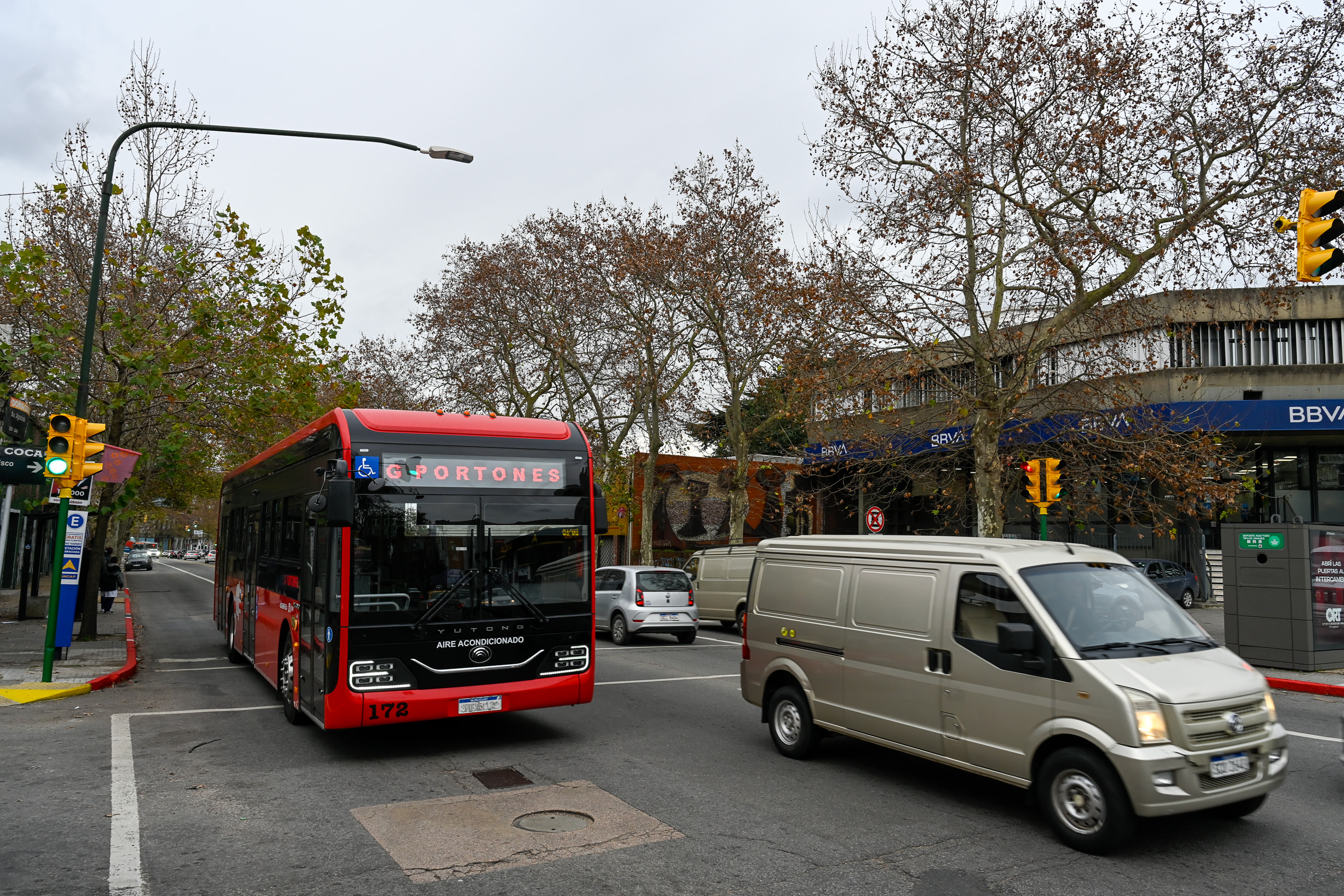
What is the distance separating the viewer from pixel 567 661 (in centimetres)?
909

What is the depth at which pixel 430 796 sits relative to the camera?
7.20m

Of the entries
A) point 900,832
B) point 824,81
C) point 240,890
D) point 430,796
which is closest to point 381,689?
point 430,796

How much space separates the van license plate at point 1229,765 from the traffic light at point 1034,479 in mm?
11052

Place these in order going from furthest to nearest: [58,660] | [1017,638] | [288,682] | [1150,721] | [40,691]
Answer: [58,660], [40,691], [288,682], [1017,638], [1150,721]

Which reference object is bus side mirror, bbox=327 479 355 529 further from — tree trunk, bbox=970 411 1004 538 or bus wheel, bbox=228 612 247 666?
tree trunk, bbox=970 411 1004 538

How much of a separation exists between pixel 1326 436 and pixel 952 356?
18769mm

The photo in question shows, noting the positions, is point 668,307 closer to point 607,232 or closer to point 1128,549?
point 607,232

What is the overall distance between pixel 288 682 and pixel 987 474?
14.7 m

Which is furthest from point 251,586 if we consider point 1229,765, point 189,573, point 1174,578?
point 189,573

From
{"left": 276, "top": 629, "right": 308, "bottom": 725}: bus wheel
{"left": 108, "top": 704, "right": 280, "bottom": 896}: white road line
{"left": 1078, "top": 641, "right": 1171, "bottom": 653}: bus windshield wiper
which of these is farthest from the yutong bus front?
{"left": 1078, "top": 641, "right": 1171, "bottom": 653}: bus windshield wiper

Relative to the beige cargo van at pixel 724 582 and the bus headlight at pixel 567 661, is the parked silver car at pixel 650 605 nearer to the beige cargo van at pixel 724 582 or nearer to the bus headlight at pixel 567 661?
the beige cargo van at pixel 724 582

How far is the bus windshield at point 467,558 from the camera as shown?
27.2ft

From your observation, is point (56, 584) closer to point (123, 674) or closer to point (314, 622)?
point (123, 674)

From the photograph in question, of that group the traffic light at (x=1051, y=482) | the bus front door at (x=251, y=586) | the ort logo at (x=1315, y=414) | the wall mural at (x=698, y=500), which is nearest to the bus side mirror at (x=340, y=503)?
the bus front door at (x=251, y=586)
